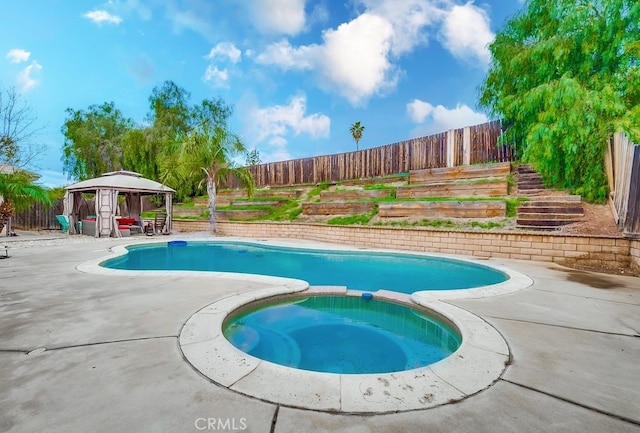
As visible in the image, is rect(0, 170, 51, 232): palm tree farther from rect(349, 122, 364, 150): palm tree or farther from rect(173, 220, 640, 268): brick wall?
rect(349, 122, 364, 150): palm tree

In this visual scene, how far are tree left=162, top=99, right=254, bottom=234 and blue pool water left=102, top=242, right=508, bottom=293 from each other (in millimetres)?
3603

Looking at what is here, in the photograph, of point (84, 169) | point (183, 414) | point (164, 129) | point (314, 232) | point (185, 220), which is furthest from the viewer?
point (84, 169)

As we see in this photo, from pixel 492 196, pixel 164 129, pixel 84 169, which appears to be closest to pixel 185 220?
pixel 164 129

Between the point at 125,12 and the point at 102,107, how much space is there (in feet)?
23.3

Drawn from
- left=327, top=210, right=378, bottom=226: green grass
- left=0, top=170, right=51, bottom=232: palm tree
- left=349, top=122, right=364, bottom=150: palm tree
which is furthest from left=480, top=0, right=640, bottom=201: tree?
left=349, top=122, right=364, bottom=150: palm tree

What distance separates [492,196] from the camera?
9094 millimetres

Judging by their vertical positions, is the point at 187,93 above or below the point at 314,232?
above

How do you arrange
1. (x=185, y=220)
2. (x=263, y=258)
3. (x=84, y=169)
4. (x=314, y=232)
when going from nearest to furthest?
(x=263, y=258) < (x=314, y=232) < (x=185, y=220) < (x=84, y=169)

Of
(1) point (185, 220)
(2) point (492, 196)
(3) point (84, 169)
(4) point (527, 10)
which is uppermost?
(4) point (527, 10)

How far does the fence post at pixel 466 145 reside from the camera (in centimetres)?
1134

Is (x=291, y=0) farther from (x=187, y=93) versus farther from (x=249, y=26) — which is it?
(x=187, y=93)

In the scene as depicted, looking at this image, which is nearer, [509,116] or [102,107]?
[509,116]

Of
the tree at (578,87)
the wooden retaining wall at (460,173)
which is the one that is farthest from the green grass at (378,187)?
the tree at (578,87)

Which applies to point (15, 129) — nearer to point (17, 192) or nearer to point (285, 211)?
point (17, 192)
